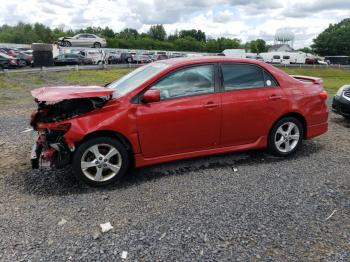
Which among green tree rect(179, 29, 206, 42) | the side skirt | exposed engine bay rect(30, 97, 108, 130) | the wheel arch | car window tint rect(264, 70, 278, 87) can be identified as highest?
green tree rect(179, 29, 206, 42)

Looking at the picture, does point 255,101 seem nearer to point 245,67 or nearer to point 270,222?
point 245,67

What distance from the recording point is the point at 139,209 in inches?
164

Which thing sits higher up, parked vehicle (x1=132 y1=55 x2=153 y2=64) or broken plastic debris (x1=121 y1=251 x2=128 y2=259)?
parked vehicle (x1=132 y1=55 x2=153 y2=64)

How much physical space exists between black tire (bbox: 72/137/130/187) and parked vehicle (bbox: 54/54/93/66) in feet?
97.5

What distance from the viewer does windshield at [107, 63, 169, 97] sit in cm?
514

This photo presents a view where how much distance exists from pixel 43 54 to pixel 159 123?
2781 centimetres

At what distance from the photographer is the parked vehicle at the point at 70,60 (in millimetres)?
32562

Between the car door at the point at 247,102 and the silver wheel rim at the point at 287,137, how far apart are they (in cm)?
26

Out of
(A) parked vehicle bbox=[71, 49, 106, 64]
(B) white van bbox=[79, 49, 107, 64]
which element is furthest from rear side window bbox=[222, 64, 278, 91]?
(B) white van bbox=[79, 49, 107, 64]

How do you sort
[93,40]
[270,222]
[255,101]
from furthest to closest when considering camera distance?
[93,40], [255,101], [270,222]

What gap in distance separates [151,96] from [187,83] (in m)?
0.66

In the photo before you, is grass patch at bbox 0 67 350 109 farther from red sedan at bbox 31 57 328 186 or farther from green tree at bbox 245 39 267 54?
green tree at bbox 245 39 267 54

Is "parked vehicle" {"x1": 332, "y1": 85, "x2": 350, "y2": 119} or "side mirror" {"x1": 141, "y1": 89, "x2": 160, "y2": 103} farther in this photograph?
"parked vehicle" {"x1": 332, "y1": 85, "x2": 350, "y2": 119}

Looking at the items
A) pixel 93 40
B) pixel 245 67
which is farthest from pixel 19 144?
pixel 93 40
